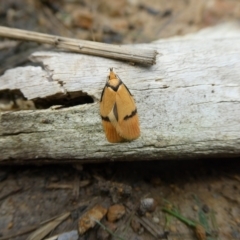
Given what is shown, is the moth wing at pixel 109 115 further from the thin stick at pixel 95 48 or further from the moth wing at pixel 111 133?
the thin stick at pixel 95 48

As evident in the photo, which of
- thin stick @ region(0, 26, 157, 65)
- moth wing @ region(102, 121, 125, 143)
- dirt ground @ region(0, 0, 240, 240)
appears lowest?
dirt ground @ region(0, 0, 240, 240)

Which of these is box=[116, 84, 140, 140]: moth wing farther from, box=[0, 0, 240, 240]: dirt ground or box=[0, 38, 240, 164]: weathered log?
box=[0, 0, 240, 240]: dirt ground

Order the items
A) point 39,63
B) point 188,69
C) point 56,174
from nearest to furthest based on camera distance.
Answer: point 188,69, point 56,174, point 39,63

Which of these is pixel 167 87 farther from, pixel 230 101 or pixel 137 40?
pixel 137 40

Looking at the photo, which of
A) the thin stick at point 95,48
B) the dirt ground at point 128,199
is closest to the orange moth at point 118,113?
the thin stick at point 95,48

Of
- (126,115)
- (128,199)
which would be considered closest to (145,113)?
(126,115)

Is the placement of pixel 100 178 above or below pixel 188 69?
below

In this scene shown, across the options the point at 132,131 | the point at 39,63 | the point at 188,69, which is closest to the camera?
the point at 132,131

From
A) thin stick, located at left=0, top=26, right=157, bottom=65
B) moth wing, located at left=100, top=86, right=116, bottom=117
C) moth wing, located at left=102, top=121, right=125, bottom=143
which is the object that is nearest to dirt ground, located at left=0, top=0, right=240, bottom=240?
moth wing, located at left=102, top=121, right=125, bottom=143

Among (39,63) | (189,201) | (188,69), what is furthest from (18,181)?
(188,69)
